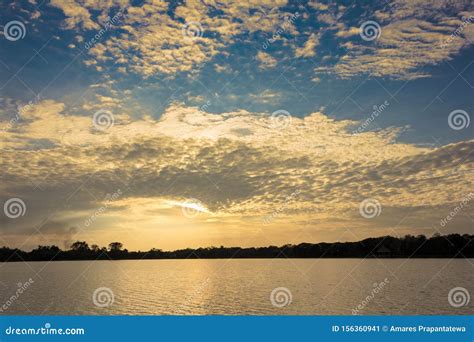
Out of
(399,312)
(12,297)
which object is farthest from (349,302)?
(12,297)

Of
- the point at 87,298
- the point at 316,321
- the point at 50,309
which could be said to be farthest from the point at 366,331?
the point at 87,298

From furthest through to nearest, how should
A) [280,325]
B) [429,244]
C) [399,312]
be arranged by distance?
1. [429,244]
2. [399,312]
3. [280,325]

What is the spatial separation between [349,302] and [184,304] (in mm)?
22709

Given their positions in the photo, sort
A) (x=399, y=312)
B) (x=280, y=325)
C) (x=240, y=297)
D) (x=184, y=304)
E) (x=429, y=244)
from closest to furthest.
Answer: (x=280, y=325)
(x=399, y=312)
(x=184, y=304)
(x=240, y=297)
(x=429, y=244)

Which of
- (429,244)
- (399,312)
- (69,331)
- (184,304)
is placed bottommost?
(69,331)

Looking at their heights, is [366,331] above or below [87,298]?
below

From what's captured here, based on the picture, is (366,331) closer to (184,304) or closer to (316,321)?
(316,321)

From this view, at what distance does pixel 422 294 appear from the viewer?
6638 cm

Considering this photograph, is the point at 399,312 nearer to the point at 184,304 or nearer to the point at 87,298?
the point at 184,304

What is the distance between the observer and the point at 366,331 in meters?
27.9

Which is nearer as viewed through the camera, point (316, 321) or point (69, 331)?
point (69, 331)

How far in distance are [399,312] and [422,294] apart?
18497mm

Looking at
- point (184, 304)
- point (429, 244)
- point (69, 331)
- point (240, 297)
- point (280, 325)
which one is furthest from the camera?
point (429, 244)

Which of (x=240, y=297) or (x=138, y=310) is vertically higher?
(x=240, y=297)
